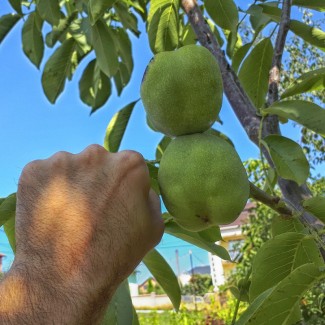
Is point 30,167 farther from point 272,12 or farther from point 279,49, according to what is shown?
point 272,12

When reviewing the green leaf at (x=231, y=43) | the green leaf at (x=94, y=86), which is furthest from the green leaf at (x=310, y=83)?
the green leaf at (x=94, y=86)

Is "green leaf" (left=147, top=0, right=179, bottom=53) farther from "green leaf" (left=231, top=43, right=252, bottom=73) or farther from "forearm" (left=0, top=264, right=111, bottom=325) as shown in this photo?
"forearm" (left=0, top=264, right=111, bottom=325)

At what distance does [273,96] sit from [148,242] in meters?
0.59

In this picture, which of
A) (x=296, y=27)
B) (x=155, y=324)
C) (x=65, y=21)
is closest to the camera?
(x=296, y=27)

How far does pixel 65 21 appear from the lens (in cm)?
228

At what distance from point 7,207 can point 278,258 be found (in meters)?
0.53

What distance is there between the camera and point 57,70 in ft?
7.07

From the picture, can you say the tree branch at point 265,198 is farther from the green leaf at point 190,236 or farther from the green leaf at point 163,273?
the green leaf at point 163,273

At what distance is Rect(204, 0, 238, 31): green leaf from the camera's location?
1193 millimetres

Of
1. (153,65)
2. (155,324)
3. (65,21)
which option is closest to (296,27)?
(153,65)

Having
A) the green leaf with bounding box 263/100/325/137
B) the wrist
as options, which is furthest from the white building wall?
the wrist

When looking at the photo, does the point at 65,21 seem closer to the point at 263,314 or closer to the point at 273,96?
the point at 273,96

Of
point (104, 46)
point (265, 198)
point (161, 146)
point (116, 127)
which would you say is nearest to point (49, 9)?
point (104, 46)

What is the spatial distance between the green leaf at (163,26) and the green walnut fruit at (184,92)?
Result: 454 millimetres
